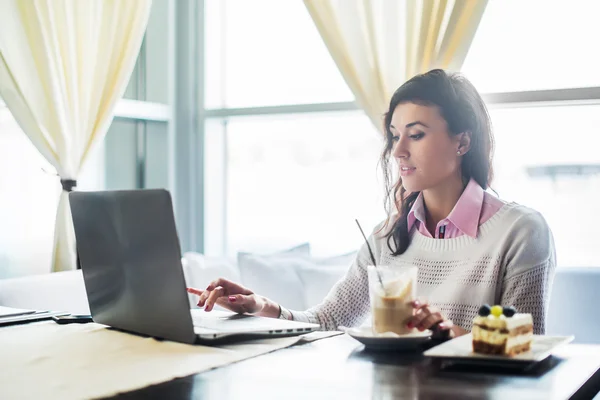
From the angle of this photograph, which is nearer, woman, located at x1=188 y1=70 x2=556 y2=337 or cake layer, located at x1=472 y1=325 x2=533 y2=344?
cake layer, located at x1=472 y1=325 x2=533 y2=344

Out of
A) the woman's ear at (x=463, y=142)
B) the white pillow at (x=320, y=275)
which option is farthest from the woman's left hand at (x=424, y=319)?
the white pillow at (x=320, y=275)

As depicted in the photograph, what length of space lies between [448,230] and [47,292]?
136 cm

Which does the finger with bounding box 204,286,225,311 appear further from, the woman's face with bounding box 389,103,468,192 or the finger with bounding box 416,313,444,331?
the woman's face with bounding box 389,103,468,192

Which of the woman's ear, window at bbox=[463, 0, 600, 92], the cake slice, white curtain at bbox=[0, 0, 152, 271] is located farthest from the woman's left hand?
white curtain at bbox=[0, 0, 152, 271]

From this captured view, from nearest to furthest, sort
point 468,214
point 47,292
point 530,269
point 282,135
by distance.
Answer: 1. point 530,269
2. point 468,214
3. point 47,292
4. point 282,135

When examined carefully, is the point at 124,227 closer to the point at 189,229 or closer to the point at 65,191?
the point at 65,191

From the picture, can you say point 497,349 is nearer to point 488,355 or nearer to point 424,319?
point 488,355

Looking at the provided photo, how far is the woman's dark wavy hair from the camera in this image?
201 cm

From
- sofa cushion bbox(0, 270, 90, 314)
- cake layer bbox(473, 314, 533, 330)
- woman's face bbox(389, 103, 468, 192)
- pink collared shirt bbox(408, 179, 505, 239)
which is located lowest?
sofa cushion bbox(0, 270, 90, 314)

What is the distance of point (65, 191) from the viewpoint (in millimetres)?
2969

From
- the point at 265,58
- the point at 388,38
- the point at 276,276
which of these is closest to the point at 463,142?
the point at 388,38

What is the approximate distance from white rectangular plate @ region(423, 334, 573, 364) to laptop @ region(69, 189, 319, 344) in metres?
0.31

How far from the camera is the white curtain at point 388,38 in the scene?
108 inches

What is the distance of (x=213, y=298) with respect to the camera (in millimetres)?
1642
